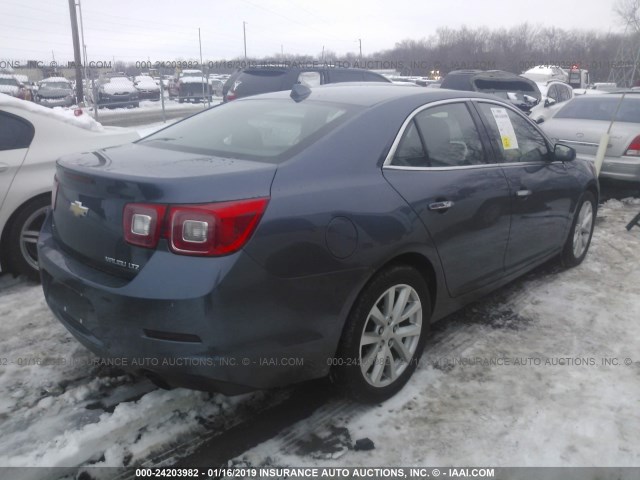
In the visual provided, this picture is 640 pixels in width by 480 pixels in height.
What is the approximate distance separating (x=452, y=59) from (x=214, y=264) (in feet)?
164

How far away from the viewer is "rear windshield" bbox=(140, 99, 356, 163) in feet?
8.84

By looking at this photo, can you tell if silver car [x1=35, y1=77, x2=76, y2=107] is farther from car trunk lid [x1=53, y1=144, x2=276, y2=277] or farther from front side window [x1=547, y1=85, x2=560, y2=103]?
car trunk lid [x1=53, y1=144, x2=276, y2=277]

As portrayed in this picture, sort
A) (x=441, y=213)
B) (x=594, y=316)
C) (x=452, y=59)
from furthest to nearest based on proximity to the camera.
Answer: (x=452, y=59), (x=594, y=316), (x=441, y=213)

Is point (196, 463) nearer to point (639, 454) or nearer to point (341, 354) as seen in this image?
point (341, 354)

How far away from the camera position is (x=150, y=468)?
2424 millimetres

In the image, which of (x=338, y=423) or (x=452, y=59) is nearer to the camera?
(x=338, y=423)

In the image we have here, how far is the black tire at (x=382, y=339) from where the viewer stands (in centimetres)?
262

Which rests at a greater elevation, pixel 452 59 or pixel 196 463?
pixel 452 59

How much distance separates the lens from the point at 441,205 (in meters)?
2.98

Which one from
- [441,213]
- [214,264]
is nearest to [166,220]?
[214,264]

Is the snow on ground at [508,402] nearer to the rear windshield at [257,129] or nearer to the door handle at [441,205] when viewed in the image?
the door handle at [441,205]

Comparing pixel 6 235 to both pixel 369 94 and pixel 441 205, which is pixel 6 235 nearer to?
pixel 369 94

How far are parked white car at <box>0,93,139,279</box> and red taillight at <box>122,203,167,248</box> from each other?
2.39 m

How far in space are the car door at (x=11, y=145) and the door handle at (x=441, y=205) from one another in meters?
3.18
